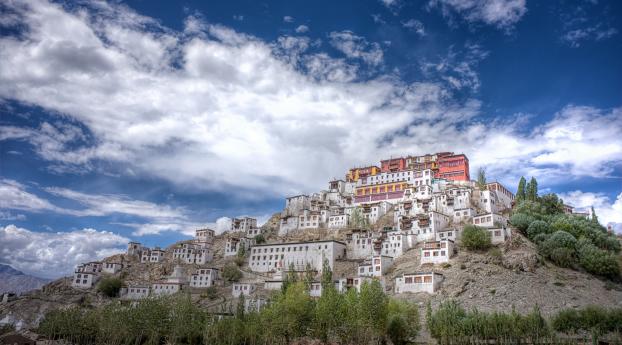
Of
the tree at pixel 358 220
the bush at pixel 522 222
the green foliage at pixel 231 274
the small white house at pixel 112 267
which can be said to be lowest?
the green foliage at pixel 231 274

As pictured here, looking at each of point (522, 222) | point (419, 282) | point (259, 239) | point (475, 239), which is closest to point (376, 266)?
point (419, 282)

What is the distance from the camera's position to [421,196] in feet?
258

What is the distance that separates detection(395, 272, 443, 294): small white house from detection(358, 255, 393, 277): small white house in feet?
16.6

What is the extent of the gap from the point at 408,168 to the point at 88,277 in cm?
5926

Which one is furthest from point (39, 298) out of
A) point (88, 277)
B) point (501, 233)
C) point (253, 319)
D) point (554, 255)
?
point (554, 255)

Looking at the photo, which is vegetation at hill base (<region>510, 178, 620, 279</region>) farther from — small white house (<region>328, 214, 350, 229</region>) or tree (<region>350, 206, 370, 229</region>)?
small white house (<region>328, 214, 350, 229</region>)

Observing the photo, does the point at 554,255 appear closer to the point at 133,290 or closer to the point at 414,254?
the point at 414,254

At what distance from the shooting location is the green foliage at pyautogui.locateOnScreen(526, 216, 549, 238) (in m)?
61.7

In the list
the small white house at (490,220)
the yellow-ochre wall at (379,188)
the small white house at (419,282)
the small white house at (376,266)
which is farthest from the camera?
the yellow-ochre wall at (379,188)

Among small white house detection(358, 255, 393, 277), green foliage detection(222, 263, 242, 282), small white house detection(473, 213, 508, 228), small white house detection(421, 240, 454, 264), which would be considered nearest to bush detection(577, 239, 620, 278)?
small white house detection(473, 213, 508, 228)

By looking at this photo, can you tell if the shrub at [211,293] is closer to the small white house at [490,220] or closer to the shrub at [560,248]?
the small white house at [490,220]

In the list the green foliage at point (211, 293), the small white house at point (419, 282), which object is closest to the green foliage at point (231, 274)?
the green foliage at point (211, 293)

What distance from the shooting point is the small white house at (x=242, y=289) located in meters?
66.9

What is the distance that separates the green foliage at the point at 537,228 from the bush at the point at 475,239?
6.71 m
